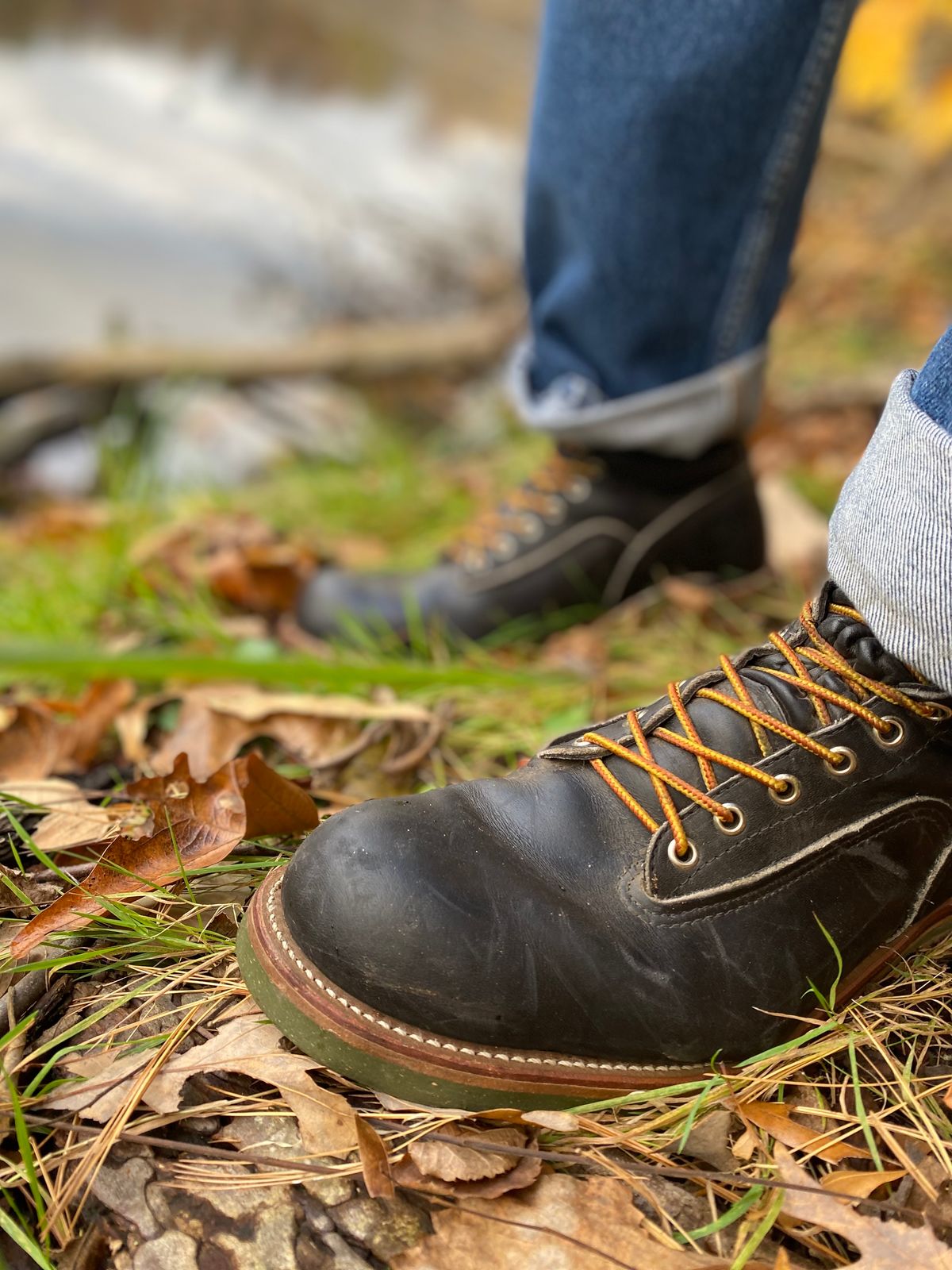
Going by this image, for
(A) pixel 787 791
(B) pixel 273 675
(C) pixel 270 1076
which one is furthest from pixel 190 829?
(A) pixel 787 791

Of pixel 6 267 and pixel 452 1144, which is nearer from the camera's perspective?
pixel 452 1144

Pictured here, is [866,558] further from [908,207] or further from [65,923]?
[908,207]

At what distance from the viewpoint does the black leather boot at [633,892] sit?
905mm

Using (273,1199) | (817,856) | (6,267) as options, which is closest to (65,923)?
(273,1199)

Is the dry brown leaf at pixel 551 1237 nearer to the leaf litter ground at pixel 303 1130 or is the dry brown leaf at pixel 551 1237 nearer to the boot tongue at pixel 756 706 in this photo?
the leaf litter ground at pixel 303 1130

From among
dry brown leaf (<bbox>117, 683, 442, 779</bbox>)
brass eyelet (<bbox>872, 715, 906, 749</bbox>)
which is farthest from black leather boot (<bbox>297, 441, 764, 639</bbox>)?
brass eyelet (<bbox>872, 715, 906, 749</bbox>)

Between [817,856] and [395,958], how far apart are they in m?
0.43

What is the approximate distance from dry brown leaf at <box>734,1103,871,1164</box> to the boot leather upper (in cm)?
6

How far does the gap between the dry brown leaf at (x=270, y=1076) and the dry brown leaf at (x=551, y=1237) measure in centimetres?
11

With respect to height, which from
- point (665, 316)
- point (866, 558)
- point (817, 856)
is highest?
point (866, 558)

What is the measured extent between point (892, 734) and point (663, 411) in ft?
3.01

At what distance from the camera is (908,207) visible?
21.4ft

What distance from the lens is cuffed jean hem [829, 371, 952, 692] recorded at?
2.95ft

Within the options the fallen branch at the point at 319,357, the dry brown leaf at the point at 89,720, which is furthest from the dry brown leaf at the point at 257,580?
the fallen branch at the point at 319,357
